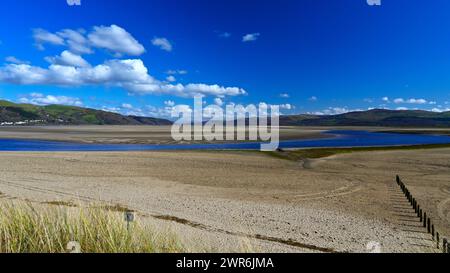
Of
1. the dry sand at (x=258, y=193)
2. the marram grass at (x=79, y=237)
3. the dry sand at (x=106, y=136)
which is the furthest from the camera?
the dry sand at (x=106, y=136)

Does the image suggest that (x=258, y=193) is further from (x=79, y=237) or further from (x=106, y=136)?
(x=106, y=136)

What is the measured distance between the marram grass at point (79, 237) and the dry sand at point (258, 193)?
1.55m

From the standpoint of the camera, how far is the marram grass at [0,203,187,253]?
6004 millimetres

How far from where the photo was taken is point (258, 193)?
2230 centimetres

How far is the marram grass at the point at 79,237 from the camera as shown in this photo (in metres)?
6.00

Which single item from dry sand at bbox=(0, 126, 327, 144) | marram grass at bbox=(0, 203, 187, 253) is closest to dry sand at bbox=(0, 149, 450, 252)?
marram grass at bbox=(0, 203, 187, 253)

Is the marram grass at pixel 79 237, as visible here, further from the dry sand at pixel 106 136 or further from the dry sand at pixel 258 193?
the dry sand at pixel 106 136

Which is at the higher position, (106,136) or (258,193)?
(106,136)

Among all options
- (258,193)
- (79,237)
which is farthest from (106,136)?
(79,237)

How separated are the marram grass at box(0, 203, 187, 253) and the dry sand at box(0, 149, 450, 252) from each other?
1.55 meters

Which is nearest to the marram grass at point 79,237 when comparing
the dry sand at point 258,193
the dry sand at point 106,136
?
the dry sand at point 258,193

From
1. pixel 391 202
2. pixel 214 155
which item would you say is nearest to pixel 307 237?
pixel 391 202

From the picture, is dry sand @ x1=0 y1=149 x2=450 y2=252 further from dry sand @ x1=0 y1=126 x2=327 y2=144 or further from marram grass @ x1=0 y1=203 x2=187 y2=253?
dry sand @ x1=0 y1=126 x2=327 y2=144

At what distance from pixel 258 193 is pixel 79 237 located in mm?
16717
